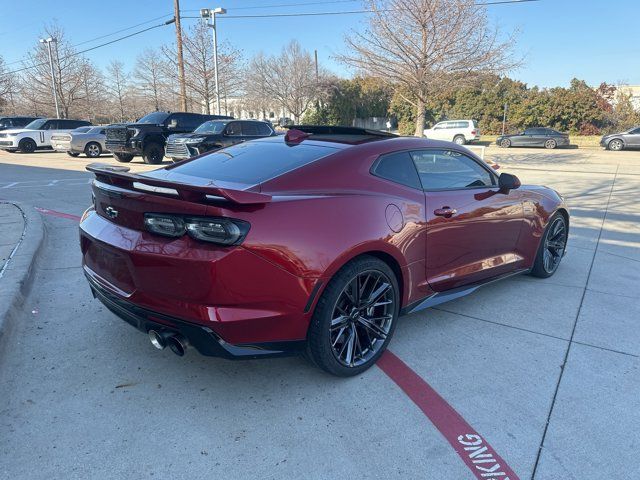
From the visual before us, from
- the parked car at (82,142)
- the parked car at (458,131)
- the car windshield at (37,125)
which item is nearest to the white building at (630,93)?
the parked car at (458,131)

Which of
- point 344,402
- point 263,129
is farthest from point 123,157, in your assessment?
point 344,402

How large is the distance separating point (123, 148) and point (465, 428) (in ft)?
52.7

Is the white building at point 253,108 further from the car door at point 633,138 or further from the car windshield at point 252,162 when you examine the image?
the car windshield at point 252,162

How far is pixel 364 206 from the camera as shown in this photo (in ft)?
9.64

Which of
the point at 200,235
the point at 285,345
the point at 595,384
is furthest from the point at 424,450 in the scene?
the point at 200,235

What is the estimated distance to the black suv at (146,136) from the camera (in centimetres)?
1595

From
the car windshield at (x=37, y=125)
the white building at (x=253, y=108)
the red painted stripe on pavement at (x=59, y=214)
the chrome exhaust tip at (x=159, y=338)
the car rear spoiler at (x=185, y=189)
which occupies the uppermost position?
the white building at (x=253, y=108)

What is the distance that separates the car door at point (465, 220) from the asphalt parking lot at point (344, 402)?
43 cm

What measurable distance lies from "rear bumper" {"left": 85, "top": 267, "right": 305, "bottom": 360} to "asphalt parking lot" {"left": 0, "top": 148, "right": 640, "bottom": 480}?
355 mm

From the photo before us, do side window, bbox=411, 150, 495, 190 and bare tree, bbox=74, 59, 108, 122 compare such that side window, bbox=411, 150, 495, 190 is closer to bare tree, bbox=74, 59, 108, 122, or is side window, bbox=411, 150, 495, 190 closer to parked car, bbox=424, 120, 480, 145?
Result: parked car, bbox=424, 120, 480, 145

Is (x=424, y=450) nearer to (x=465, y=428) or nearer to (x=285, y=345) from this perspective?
(x=465, y=428)

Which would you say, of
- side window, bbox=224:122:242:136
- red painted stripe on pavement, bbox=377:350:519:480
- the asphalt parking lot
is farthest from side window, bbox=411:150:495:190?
side window, bbox=224:122:242:136

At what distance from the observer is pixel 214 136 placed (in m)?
14.0

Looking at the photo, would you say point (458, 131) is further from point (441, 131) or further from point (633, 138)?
point (633, 138)
